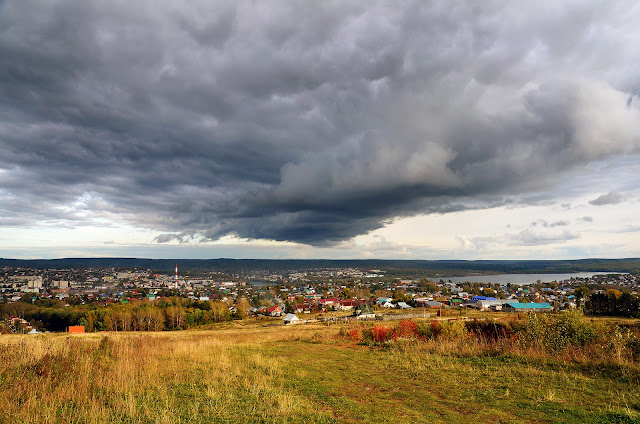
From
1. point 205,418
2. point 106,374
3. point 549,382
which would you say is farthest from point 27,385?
point 549,382

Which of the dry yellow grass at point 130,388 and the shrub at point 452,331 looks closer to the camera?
the dry yellow grass at point 130,388

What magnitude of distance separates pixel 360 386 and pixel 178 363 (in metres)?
5.99

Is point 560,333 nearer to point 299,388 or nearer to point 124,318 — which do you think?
point 299,388

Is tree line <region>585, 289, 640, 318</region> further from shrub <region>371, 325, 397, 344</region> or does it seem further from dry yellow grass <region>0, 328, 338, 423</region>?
dry yellow grass <region>0, 328, 338, 423</region>

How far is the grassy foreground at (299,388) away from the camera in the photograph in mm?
6520

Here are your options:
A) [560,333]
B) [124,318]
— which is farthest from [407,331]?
[124,318]

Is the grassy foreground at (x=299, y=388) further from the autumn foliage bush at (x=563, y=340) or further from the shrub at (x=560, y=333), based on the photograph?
the shrub at (x=560, y=333)

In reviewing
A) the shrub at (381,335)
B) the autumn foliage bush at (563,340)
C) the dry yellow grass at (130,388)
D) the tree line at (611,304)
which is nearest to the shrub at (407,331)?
the shrub at (381,335)

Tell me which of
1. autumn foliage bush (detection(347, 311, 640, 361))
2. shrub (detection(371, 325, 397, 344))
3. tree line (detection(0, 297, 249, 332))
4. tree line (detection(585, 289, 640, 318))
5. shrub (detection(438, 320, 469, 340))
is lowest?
tree line (detection(0, 297, 249, 332))

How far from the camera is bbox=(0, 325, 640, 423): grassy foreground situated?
21.4ft

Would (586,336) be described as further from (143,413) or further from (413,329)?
(143,413)

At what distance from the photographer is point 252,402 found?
24.0 feet

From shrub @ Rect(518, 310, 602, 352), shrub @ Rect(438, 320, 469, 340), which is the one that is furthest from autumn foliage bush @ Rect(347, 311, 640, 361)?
shrub @ Rect(438, 320, 469, 340)

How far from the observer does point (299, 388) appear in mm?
8961
